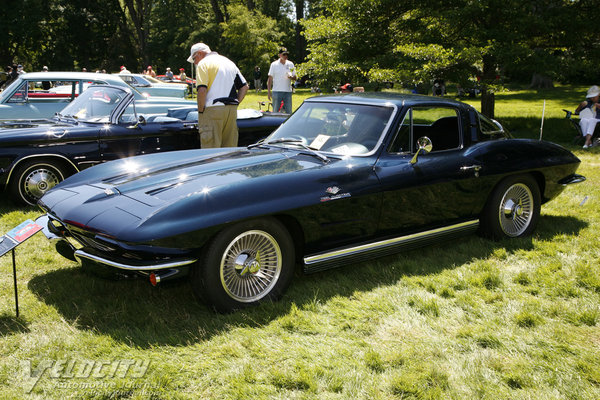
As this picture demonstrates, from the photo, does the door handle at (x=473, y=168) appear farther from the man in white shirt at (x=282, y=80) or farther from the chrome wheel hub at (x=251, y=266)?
the man in white shirt at (x=282, y=80)

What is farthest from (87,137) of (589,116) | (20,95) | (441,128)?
(589,116)

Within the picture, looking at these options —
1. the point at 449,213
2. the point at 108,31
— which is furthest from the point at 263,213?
the point at 108,31

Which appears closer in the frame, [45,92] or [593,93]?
[45,92]

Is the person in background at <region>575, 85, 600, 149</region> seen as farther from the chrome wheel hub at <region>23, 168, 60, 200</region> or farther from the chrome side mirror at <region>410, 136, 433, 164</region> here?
the chrome wheel hub at <region>23, 168, 60, 200</region>

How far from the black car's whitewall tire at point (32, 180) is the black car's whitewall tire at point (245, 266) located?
12.0 ft

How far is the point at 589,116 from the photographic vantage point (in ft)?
35.1

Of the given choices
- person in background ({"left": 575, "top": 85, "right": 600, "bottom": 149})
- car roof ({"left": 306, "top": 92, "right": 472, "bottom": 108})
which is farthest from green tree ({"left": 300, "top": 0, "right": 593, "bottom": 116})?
car roof ({"left": 306, "top": 92, "right": 472, "bottom": 108})

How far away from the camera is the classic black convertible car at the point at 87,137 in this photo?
5.98 metres

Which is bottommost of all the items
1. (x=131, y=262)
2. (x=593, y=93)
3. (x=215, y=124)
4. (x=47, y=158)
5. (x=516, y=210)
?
(x=516, y=210)

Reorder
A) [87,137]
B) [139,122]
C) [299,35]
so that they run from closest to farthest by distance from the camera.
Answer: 1. [87,137]
2. [139,122]
3. [299,35]

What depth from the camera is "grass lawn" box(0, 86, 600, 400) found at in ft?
8.89

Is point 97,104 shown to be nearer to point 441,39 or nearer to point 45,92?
point 45,92

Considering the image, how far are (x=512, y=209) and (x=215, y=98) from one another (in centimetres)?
366

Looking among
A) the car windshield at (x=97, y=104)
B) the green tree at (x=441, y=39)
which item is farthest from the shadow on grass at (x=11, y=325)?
the green tree at (x=441, y=39)
